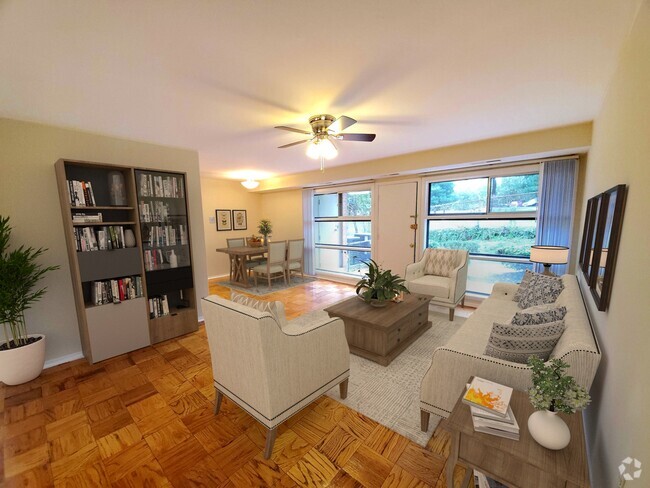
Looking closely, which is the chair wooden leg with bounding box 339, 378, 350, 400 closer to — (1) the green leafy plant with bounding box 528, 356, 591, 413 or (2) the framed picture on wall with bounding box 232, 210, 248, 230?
(1) the green leafy plant with bounding box 528, 356, 591, 413

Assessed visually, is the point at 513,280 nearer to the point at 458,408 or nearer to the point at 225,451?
the point at 458,408

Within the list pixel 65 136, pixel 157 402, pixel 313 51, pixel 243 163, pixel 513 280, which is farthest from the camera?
pixel 243 163

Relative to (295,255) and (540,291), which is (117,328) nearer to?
(295,255)

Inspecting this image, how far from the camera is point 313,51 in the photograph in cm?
152

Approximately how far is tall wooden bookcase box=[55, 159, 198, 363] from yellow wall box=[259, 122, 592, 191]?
108 inches

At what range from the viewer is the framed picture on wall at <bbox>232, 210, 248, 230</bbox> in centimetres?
656

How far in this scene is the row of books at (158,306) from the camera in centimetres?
294

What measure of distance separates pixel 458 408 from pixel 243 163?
4303 millimetres

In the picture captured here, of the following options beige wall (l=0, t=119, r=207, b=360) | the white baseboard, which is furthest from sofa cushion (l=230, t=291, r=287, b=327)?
the white baseboard

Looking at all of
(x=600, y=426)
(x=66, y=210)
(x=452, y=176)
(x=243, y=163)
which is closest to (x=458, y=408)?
(x=600, y=426)

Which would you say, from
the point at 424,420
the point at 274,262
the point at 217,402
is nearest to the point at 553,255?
the point at 424,420

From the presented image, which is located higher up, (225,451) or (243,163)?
(243,163)

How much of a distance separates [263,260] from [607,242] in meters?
5.30

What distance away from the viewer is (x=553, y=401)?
3.26 feet
